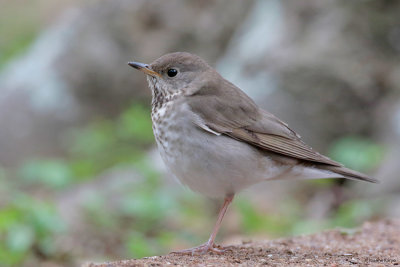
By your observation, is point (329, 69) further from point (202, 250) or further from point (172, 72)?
point (202, 250)

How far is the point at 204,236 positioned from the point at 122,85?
4861 mm

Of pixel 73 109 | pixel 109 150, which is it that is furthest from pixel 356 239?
pixel 73 109

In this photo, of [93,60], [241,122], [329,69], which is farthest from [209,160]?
[93,60]

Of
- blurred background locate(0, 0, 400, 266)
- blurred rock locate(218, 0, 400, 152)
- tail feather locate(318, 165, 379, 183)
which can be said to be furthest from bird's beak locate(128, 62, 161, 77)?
blurred rock locate(218, 0, 400, 152)

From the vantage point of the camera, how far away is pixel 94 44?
423 inches

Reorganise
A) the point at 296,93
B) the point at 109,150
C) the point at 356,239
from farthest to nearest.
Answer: the point at 109,150 < the point at 296,93 < the point at 356,239

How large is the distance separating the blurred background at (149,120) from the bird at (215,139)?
994mm

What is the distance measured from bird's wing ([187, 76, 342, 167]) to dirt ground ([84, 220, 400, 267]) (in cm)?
70

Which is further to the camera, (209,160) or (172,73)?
(172,73)

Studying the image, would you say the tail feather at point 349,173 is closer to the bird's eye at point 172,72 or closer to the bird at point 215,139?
the bird at point 215,139

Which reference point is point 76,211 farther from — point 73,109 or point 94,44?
point 94,44

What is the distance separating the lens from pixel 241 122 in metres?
4.70

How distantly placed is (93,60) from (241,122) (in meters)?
6.56

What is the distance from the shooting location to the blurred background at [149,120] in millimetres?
6598
